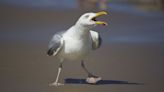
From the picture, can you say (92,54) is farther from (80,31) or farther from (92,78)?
(80,31)

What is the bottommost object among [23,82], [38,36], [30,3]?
[23,82]

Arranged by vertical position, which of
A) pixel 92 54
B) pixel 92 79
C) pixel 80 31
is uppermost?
pixel 80 31

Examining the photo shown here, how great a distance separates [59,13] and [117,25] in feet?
2.18

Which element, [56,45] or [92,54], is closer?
[56,45]

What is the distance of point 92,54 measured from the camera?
3.42 meters

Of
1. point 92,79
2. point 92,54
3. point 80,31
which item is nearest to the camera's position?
point 80,31

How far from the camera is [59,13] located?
487cm

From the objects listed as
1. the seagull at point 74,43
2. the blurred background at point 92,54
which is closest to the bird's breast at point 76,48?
the seagull at point 74,43

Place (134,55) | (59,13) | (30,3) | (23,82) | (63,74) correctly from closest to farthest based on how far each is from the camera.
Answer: (23,82) < (63,74) < (134,55) < (59,13) < (30,3)

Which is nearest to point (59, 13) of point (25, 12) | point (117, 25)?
point (25, 12)

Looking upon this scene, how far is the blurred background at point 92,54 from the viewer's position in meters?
2.75

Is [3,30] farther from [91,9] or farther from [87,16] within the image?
[87,16]

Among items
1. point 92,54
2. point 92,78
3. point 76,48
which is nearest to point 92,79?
point 92,78

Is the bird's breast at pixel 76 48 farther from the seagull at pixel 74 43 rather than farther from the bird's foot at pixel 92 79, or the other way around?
the bird's foot at pixel 92 79
